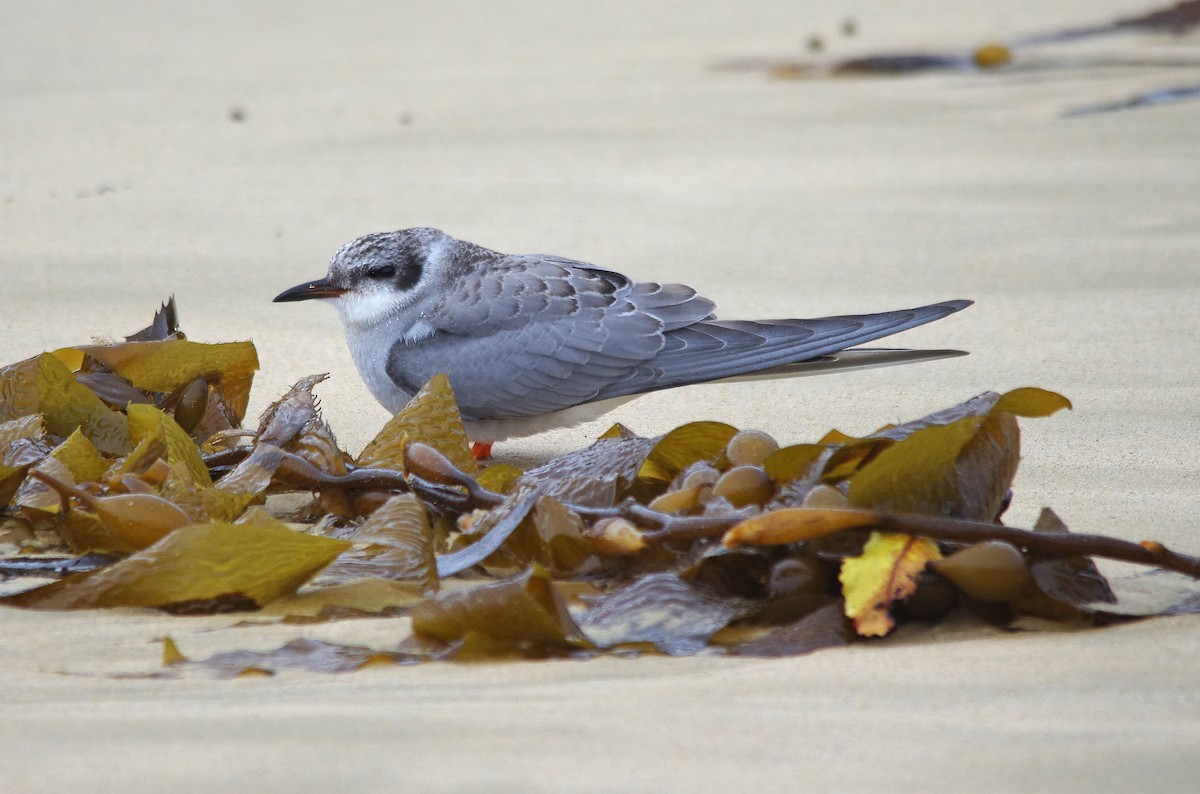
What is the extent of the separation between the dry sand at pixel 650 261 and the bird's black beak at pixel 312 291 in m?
0.25

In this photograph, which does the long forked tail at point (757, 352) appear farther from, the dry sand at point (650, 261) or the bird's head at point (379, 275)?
the bird's head at point (379, 275)

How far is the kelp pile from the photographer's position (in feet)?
7.05

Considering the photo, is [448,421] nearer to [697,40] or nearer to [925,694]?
[925,694]

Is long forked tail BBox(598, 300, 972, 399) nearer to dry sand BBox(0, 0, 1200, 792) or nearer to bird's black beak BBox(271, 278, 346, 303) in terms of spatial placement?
dry sand BBox(0, 0, 1200, 792)

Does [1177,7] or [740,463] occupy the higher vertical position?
[1177,7]

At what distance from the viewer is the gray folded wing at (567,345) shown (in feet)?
12.0

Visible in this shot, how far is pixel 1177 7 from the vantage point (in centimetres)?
945

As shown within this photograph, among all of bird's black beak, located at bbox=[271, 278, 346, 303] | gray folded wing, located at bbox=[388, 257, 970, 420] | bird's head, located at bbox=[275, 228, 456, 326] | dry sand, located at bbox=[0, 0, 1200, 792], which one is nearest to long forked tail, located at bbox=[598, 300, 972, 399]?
gray folded wing, located at bbox=[388, 257, 970, 420]

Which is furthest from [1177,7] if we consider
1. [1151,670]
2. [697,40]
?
[1151,670]

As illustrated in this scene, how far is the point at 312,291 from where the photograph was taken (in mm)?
3873

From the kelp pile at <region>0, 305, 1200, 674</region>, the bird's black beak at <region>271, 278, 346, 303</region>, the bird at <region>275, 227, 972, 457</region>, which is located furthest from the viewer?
the bird's black beak at <region>271, 278, 346, 303</region>

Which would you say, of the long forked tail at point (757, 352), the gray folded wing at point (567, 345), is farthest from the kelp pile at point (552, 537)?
the long forked tail at point (757, 352)

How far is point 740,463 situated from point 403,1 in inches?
331

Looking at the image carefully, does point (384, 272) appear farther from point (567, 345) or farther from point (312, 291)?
point (567, 345)
